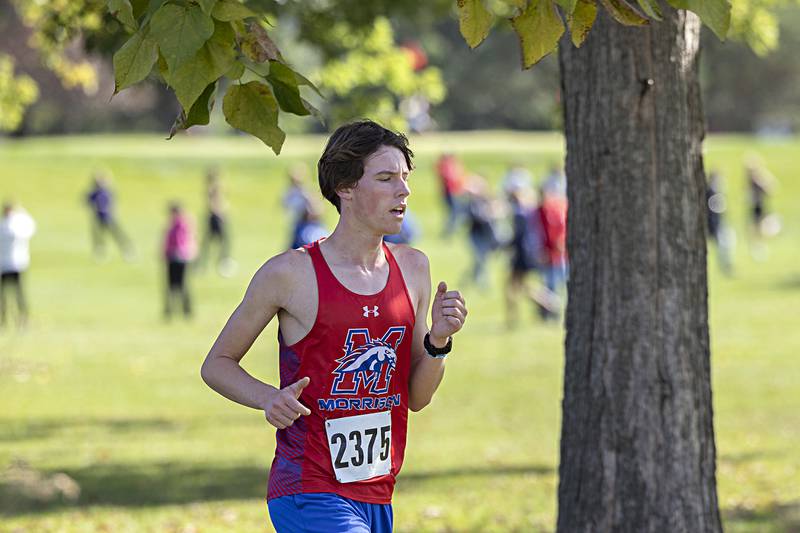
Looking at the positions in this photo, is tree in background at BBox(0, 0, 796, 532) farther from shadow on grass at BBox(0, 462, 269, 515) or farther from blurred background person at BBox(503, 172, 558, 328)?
blurred background person at BBox(503, 172, 558, 328)

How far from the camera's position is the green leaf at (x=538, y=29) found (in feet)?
13.3

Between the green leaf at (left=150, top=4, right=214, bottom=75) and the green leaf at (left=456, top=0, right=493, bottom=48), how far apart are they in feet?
2.47

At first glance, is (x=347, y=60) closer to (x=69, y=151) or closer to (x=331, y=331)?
(x=331, y=331)

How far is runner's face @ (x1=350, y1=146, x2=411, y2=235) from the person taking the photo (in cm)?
442

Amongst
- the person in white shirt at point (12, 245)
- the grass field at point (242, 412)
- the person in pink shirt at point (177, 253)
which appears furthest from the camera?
the person in pink shirt at point (177, 253)

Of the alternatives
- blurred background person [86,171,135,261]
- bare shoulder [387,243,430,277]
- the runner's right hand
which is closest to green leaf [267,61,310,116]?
bare shoulder [387,243,430,277]

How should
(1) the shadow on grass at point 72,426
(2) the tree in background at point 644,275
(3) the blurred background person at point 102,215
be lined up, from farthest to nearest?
(3) the blurred background person at point 102,215 → (1) the shadow on grass at point 72,426 → (2) the tree in background at point 644,275

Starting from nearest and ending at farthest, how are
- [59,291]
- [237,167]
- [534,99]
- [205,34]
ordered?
[205,34]
[59,291]
[237,167]
[534,99]

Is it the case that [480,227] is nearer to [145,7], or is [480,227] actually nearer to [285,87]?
[285,87]

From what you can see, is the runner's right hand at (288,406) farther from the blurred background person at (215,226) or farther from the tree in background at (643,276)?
the blurred background person at (215,226)

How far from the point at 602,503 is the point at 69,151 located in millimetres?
46379

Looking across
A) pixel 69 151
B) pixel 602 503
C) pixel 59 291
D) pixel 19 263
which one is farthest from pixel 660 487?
pixel 69 151

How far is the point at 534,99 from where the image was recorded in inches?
3088

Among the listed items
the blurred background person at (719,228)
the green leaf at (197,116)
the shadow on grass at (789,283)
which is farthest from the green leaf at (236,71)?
the blurred background person at (719,228)
